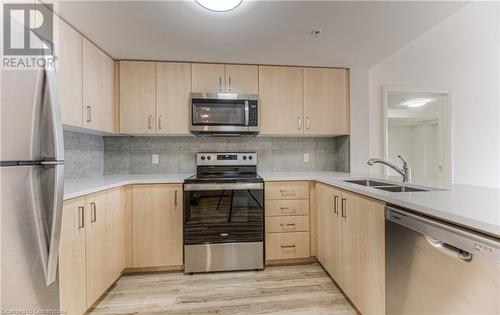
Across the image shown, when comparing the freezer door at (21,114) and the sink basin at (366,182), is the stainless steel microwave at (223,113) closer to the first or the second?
Result: the sink basin at (366,182)

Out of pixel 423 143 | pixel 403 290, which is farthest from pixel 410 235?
pixel 423 143

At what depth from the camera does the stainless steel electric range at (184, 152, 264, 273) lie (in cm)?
208

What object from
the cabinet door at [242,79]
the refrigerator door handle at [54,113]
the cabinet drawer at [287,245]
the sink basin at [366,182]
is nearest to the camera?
the refrigerator door handle at [54,113]

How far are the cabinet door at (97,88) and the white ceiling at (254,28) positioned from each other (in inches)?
4.1

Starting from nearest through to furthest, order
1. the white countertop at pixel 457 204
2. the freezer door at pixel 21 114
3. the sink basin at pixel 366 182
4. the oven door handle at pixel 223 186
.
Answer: the white countertop at pixel 457 204
the freezer door at pixel 21 114
the sink basin at pixel 366 182
the oven door handle at pixel 223 186

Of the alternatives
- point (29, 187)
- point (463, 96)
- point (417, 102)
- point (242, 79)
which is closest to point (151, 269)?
point (29, 187)

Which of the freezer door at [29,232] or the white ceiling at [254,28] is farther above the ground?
the white ceiling at [254,28]

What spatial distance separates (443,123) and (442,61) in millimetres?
791

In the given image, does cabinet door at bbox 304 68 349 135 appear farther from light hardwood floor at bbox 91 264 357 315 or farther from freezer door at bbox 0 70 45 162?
freezer door at bbox 0 70 45 162

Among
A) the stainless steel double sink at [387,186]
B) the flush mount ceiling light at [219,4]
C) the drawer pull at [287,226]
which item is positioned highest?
the flush mount ceiling light at [219,4]

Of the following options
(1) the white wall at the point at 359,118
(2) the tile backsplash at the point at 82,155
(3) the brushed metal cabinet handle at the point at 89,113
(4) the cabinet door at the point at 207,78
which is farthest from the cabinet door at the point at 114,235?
(1) the white wall at the point at 359,118

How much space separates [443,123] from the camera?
9.79 feet

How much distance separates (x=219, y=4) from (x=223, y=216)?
166cm

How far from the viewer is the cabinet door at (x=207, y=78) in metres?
2.39
